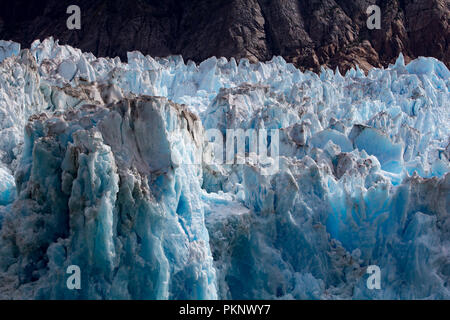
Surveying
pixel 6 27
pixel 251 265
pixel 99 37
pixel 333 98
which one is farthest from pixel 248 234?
pixel 6 27

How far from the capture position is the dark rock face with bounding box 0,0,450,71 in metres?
37.6

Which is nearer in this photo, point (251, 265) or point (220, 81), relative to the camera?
point (251, 265)

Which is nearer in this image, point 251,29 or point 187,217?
point 187,217

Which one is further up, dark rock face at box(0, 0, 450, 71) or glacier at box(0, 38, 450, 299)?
dark rock face at box(0, 0, 450, 71)

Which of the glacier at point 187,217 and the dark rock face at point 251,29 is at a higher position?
the dark rock face at point 251,29

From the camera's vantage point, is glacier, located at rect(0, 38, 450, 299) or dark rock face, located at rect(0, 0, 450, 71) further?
dark rock face, located at rect(0, 0, 450, 71)

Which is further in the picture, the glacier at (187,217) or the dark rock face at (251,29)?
the dark rock face at (251,29)

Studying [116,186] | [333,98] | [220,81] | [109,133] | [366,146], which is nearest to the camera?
[116,186]

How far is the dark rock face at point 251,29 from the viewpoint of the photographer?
37.6 metres

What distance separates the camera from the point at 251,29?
38.5m

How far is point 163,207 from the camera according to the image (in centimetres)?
817

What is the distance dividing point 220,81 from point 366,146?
36.2ft

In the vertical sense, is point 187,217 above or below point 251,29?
below
